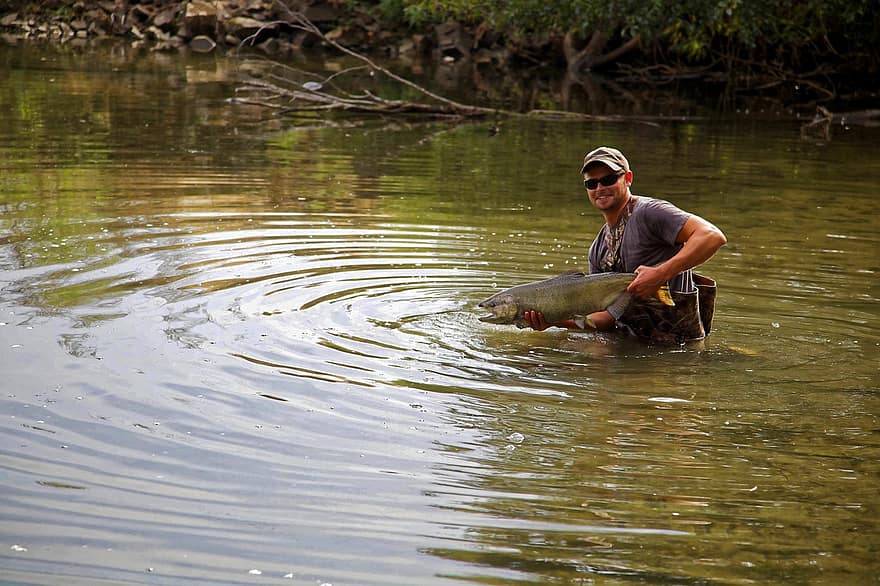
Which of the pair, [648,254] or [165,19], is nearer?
[648,254]

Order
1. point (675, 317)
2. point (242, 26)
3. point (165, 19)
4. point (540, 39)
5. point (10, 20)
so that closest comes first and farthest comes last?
point (675, 317)
point (540, 39)
point (242, 26)
point (165, 19)
point (10, 20)

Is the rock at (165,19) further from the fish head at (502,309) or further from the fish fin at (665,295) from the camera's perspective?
the fish fin at (665,295)

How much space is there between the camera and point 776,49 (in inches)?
1132

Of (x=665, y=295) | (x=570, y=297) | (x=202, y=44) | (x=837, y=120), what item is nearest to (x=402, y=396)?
(x=570, y=297)

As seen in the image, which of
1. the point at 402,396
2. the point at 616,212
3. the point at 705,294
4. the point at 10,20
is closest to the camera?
the point at 402,396

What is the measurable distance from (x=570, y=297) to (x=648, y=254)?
592 mm

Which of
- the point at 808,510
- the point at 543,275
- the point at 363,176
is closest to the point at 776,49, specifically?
the point at 363,176

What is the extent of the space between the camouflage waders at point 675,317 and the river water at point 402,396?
133 mm

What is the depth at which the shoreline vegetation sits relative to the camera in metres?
21.8

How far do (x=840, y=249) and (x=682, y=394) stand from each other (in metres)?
4.51

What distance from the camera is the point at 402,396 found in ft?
20.8

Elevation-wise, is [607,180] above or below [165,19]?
below

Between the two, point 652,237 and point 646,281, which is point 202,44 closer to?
point 652,237

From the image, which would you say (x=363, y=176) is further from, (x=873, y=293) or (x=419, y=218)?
(x=873, y=293)
